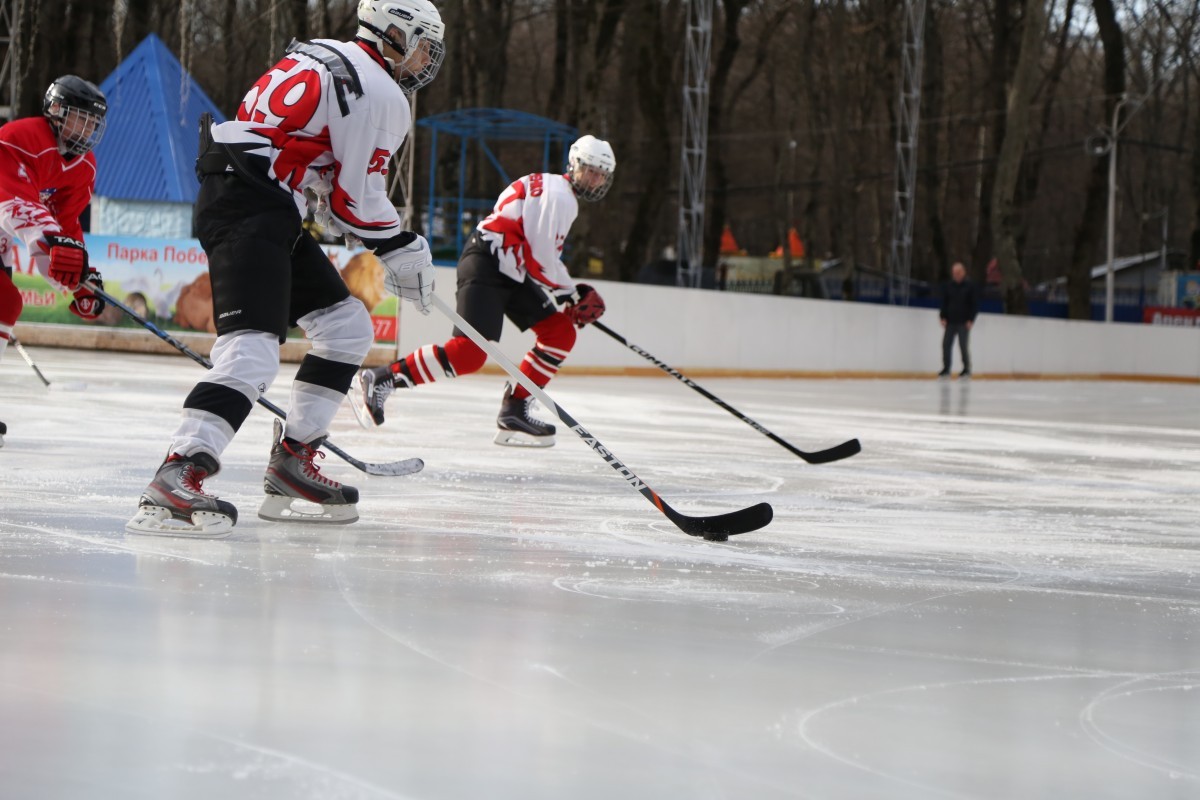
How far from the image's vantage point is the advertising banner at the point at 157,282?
1301 centimetres

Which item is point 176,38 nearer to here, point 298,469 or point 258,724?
point 298,469

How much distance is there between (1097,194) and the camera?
942 inches

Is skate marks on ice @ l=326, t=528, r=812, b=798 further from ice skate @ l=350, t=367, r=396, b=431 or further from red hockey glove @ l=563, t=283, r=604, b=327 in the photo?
red hockey glove @ l=563, t=283, r=604, b=327

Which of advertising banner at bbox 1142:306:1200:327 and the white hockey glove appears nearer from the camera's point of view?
the white hockey glove

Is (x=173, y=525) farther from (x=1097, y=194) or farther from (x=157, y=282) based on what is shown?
(x=1097, y=194)

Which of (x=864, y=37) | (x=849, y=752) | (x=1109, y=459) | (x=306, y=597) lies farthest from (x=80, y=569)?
(x=864, y=37)

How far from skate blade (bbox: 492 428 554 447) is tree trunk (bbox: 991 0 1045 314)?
17.0 m

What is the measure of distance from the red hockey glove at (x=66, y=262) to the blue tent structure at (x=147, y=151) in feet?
39.4

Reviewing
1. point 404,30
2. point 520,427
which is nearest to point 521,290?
point 520,427

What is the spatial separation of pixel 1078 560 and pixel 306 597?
1.96 m

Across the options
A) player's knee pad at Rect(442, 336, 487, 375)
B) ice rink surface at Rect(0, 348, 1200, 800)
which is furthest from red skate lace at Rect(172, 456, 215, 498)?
player's knee pad at Rect(442, 336, 487, 375)

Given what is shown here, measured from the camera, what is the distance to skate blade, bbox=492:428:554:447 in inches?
246

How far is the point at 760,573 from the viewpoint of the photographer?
329 cm

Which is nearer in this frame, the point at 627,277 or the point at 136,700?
the point at 136,700
